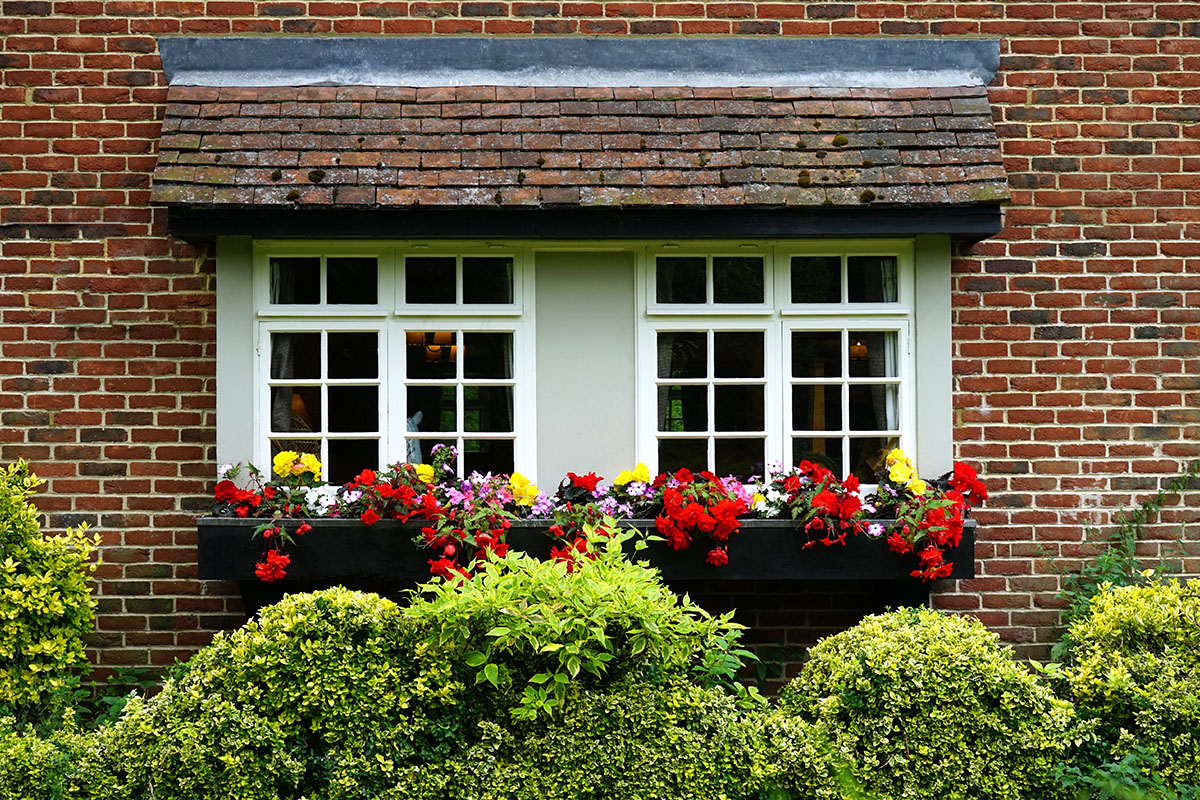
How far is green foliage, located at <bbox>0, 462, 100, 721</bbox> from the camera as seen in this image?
4.48 meters

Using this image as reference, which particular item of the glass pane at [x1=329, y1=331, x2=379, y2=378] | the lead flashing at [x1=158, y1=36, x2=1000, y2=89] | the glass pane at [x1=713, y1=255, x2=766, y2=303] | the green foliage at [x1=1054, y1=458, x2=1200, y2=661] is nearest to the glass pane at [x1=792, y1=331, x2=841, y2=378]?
the glass pane at [x1=713, y1=255, x2=766, y2=303]

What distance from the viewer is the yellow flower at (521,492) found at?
4770mm

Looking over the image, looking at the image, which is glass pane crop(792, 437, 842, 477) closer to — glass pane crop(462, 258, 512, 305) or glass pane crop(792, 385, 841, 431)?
glass pane crop(792, 385, 841, 431)

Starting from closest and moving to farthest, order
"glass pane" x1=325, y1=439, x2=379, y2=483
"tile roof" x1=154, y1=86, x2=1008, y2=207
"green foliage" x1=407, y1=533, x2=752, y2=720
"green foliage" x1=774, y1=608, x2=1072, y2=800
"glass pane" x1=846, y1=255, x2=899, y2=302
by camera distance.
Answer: "green foliage" x1=407, y1=533, x2=752, y2=720
"green foliage" x1=774, y1=608, x2=1072, y2=800
"tile roof" x1=154, y1=86, x2=1008, y2=207
"glass pane" x1=325, y1=439, x2=379, y2=483
"glass pane" x1=846, y1=255, x2=899, y2=302

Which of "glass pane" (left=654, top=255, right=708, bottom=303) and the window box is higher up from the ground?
"glass pane" (left=654, top=255, right=708, bottom=303)

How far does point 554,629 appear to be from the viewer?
343cm

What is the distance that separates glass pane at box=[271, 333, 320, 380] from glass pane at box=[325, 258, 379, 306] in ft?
0.87

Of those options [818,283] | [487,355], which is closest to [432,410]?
[487,355]

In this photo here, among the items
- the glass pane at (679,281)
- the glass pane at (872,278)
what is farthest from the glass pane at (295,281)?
the glass pane at (872,278)

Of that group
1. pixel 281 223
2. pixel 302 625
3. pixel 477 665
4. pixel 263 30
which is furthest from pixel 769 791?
pixel 263 30

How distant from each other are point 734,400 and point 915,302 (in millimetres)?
1059

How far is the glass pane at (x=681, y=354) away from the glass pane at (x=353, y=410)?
149 centimetres

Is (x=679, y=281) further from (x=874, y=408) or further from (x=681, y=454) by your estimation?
(x=874, y=408)

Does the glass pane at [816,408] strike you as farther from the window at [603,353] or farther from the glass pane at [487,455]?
the glass pane at [487,455]
